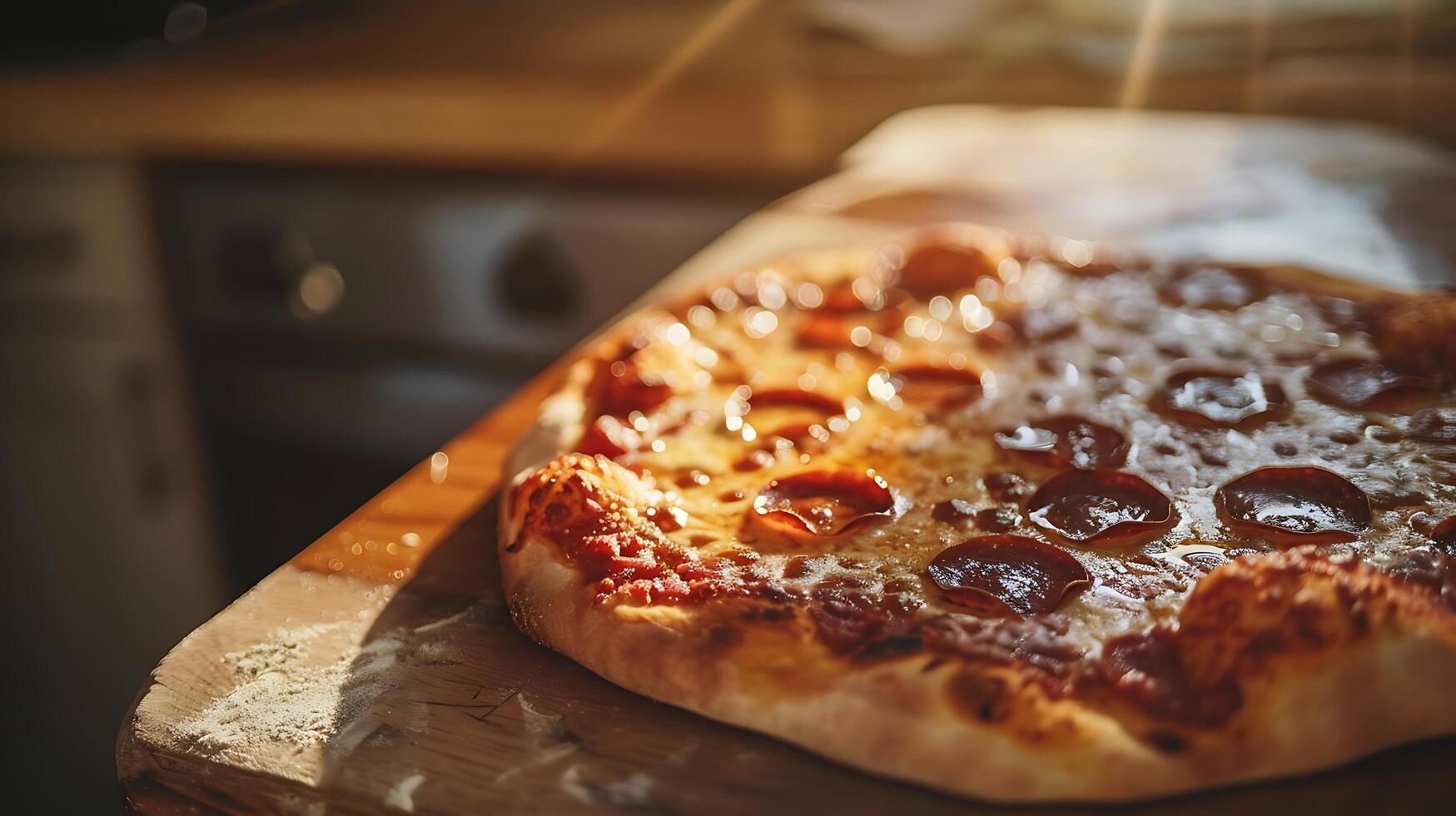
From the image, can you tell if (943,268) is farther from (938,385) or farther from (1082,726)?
(1082,726)

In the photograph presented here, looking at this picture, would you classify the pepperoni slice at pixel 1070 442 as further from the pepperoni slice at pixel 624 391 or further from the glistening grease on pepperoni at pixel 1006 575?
the pepperoni slice at pixel 624 391

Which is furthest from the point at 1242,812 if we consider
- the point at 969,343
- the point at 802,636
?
the point at 969,343

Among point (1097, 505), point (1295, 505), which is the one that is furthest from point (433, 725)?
point (1295, 505)

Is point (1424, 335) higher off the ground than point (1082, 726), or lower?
higher

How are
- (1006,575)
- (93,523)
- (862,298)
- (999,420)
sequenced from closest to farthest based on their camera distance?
(1006,575), (999,420), (862,298), (93,523)

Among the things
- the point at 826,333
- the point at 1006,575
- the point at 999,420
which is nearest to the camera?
the point at 1006,575

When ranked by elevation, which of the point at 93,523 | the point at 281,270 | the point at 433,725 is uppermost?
the point at 281,270
